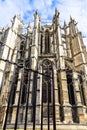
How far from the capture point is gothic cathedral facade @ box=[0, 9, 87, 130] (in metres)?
14.5

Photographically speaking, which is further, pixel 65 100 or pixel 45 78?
pixel 45 78

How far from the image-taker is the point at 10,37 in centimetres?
2438

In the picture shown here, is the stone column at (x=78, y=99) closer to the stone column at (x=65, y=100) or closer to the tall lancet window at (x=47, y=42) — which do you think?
the stone column at (x=65, y=100)

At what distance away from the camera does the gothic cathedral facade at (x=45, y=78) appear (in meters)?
14.5

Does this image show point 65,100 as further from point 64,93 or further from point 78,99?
Answer: point 78,99

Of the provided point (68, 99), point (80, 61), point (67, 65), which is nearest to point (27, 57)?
point (67, 65)

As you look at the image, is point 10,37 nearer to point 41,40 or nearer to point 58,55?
point 41,40

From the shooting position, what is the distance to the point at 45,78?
705 inches

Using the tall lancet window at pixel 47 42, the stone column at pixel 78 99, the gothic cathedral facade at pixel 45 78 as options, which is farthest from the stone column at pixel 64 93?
the tall lancet window at pixel 47 42

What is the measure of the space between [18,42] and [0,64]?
7739 millimetres

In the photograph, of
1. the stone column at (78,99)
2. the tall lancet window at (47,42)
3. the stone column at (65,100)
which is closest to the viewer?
the stone column at (78,99)

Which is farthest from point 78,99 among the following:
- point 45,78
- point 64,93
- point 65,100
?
point 45,78

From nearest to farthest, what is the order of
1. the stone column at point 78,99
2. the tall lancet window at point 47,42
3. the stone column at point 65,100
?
the stone column at point 78,99 → the stone column at point 65,100 → the tall lancet window at point 47,42

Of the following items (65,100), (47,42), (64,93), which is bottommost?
(65,100)
